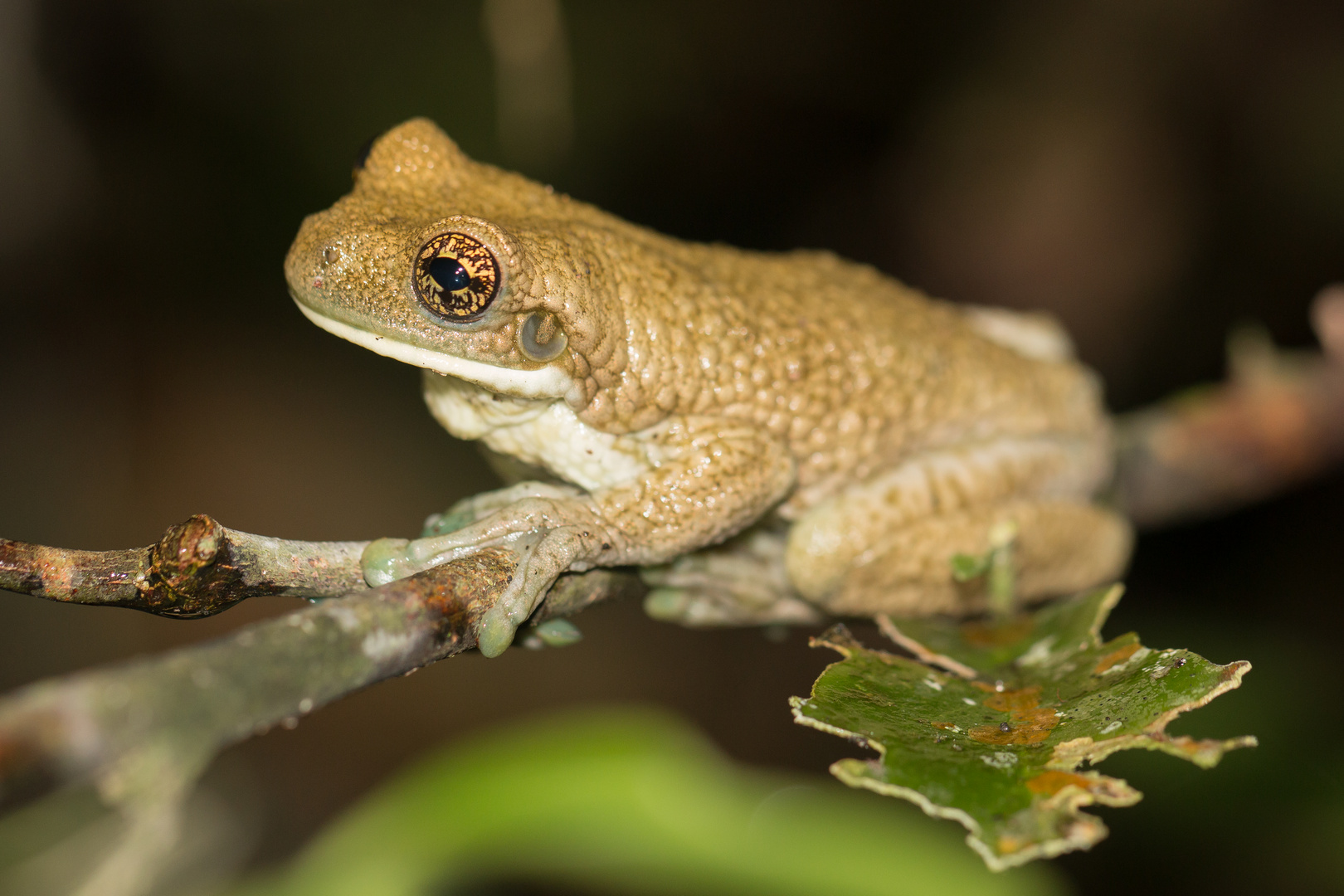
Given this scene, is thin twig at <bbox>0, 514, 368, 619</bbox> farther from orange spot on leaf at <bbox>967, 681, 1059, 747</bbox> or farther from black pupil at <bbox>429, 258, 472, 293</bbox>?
orange spot on leaf at <bbox>967, 681, 1059, 747</bbox>

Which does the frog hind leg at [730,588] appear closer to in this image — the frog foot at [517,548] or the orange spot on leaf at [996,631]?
the frog foot at [517,548]

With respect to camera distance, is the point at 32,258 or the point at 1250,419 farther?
A: the point at 32,258

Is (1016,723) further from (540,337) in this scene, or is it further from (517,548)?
(540,337)

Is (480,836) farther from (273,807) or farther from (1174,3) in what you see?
(1174,3)

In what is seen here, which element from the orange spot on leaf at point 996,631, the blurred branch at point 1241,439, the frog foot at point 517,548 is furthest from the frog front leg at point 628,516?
the blurred branch at point 1241,439

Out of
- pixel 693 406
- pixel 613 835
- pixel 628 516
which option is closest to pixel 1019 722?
pixel 628 516

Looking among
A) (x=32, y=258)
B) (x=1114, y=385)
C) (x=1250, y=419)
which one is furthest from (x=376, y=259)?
(x=1114, y=385)
